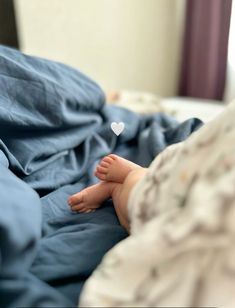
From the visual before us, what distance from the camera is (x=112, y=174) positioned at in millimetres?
683

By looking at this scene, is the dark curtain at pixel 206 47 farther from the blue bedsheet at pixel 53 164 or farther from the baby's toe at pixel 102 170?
the baby's toe at pixel 102 170

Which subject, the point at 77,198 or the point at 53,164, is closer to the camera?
the point at 77,198

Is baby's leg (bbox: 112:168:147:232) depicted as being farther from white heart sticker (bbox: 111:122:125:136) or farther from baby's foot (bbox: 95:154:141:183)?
white heart sticker (bbox: 111:122:125:136)

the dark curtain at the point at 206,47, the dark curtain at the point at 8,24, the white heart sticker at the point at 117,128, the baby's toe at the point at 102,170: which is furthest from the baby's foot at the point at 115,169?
the dark curtain at the point at 206,47

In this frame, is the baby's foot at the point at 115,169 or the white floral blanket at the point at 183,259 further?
the baby's foot at the point at 115,169

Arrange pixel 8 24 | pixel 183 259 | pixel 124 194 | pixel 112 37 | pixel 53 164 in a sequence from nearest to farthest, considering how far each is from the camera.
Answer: pixel 183 259 → pixel 124 194 → pixel 53 164 → pixel 8 24 → pixel 112 37

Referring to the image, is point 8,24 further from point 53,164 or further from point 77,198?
point 77,198

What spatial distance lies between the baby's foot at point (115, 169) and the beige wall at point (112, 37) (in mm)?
1035

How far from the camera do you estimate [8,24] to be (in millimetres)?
1496

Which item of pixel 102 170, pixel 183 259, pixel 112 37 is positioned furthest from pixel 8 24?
pixel 183 259

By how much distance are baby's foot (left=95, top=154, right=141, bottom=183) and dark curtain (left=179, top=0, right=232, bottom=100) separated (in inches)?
51.7

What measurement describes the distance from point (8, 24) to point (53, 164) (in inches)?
34.5

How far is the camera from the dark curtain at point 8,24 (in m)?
1.45

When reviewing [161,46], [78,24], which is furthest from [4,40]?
[161,46]
